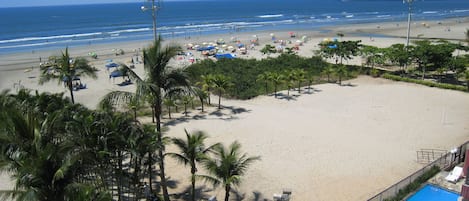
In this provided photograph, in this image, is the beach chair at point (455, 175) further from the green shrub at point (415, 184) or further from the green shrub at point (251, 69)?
the green shrub at point (251, 69)

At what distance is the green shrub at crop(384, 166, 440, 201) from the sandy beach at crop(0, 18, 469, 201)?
92 centimetres

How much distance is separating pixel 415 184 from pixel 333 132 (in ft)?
22.6

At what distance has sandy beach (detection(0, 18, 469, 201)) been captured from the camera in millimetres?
15906

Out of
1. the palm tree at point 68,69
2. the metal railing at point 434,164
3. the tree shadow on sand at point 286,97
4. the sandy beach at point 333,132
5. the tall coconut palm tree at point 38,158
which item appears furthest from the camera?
the tree shadow on sand at point 286,97

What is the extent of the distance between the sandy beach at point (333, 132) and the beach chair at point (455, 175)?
1539 mm

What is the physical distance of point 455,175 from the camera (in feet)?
51.3

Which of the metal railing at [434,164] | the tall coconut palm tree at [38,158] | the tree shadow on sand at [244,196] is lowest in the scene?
the tree shadow on sand at [244,196]

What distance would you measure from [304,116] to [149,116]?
10068mm

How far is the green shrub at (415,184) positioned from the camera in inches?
561

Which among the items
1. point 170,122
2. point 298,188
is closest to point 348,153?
point 298,188

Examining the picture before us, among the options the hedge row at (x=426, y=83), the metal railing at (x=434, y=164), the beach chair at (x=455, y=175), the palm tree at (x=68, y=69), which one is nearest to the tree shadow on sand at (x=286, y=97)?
the hedge row at (x=426, y=83)

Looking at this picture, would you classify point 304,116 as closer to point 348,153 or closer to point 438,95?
point 348,153

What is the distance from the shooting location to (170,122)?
2369 cm

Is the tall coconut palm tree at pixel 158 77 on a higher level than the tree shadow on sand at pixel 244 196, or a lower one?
higher
